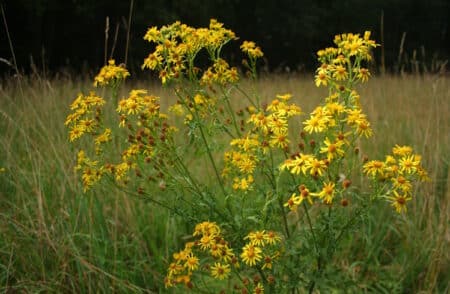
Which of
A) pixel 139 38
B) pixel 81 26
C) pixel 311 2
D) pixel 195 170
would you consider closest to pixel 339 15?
pixel 311 2

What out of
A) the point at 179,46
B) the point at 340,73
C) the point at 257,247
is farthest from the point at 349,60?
the point at 257,247

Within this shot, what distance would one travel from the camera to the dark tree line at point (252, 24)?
13.3 meters

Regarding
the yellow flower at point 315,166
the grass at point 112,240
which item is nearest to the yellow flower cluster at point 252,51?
the yellow flower at point 315,166

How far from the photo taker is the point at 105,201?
297cm

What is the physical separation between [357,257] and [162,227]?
1.31 metres

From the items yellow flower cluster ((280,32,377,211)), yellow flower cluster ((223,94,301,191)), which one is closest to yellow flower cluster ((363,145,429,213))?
yellow flower cluster ((280,32,377,211))

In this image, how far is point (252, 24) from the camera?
19.8 metres

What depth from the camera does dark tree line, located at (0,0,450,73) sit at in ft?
43.8

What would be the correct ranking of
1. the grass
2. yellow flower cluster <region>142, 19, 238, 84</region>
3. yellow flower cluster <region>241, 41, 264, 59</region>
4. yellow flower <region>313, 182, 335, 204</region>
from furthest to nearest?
the grass
yellow flower cluster <region>241, 41, 264, 59</region>
yellow flower cluster <region>142, 19, 238, 84</region>
yellow flower <region>313, 182, 335, 204</region>

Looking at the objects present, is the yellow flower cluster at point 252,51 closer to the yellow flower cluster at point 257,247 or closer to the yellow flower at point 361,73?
the yellow flower at point 361,73

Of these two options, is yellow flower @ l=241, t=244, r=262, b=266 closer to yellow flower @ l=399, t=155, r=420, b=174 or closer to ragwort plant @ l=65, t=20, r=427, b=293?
ragwort plant @ l=65, t=20, r=427, b=293

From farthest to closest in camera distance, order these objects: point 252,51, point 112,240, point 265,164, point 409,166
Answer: point 112,240 < point 252,51 < point 265,164 < point 409,166

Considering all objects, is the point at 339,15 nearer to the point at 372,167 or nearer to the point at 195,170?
the point at 195,170

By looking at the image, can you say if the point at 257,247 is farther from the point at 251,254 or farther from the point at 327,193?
the point at 327,193
